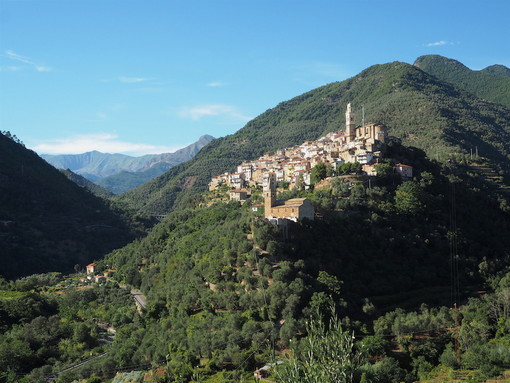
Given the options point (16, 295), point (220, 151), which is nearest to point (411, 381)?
point (16, 295)

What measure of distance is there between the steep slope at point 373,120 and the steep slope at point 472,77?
27.9 m

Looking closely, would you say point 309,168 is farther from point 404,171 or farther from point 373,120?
point 373,120

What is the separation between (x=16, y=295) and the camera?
37719 millimetres

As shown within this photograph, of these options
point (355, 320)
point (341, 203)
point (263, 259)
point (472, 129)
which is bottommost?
point (355, 320)

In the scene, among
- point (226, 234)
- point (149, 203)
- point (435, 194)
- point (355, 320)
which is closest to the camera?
point (355, 320)

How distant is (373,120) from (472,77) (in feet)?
295

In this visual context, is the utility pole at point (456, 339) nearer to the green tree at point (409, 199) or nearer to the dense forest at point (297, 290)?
the dense forest at point (297, 290)

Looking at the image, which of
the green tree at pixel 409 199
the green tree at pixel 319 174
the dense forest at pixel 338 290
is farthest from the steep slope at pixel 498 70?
the green tree at pixel 409 199

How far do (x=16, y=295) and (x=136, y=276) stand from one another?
942cm

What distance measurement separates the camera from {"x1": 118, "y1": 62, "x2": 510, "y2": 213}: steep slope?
229 feet

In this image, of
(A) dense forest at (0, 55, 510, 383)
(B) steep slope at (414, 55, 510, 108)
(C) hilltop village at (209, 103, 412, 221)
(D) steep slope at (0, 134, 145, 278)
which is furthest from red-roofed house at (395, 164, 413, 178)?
(B) steep slope at (414, 55, 510, 108)

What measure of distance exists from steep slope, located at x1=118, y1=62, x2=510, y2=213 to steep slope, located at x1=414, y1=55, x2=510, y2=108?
27.9 meters

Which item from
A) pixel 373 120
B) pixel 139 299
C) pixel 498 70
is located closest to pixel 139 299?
pixel 139 299

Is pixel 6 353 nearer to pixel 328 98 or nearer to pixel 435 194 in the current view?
pixel 435 194
